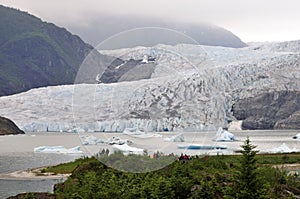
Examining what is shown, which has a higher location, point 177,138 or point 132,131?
point 132,131

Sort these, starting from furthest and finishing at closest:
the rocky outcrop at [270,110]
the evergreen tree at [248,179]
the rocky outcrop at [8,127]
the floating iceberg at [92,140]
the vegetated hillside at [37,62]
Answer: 1. the vegetated hillside at [37,62]
2. the rocky outcrop at [270,110]
3. the rocky outcrop at [8,127]
4. the floating iceberg at [92,140]
5. the evergreen tree at [248,179]

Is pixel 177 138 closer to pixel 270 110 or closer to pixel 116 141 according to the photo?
pixel 116 141

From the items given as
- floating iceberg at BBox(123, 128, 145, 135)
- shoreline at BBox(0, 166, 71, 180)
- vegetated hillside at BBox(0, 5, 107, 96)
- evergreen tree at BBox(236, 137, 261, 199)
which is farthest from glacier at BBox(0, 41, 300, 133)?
vegetated hillside at BBox(0, 5, 107, 96)

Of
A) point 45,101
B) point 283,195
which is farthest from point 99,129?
point 45,101

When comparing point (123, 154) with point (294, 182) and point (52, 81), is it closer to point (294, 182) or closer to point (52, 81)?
point (294, 182)

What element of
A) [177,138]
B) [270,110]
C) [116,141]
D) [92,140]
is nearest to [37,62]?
[270,110]

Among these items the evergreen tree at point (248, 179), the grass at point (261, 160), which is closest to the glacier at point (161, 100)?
the evergreen tree at point (248, 179)

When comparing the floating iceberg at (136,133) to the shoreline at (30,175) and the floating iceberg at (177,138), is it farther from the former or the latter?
the shoreline at (30,175)
